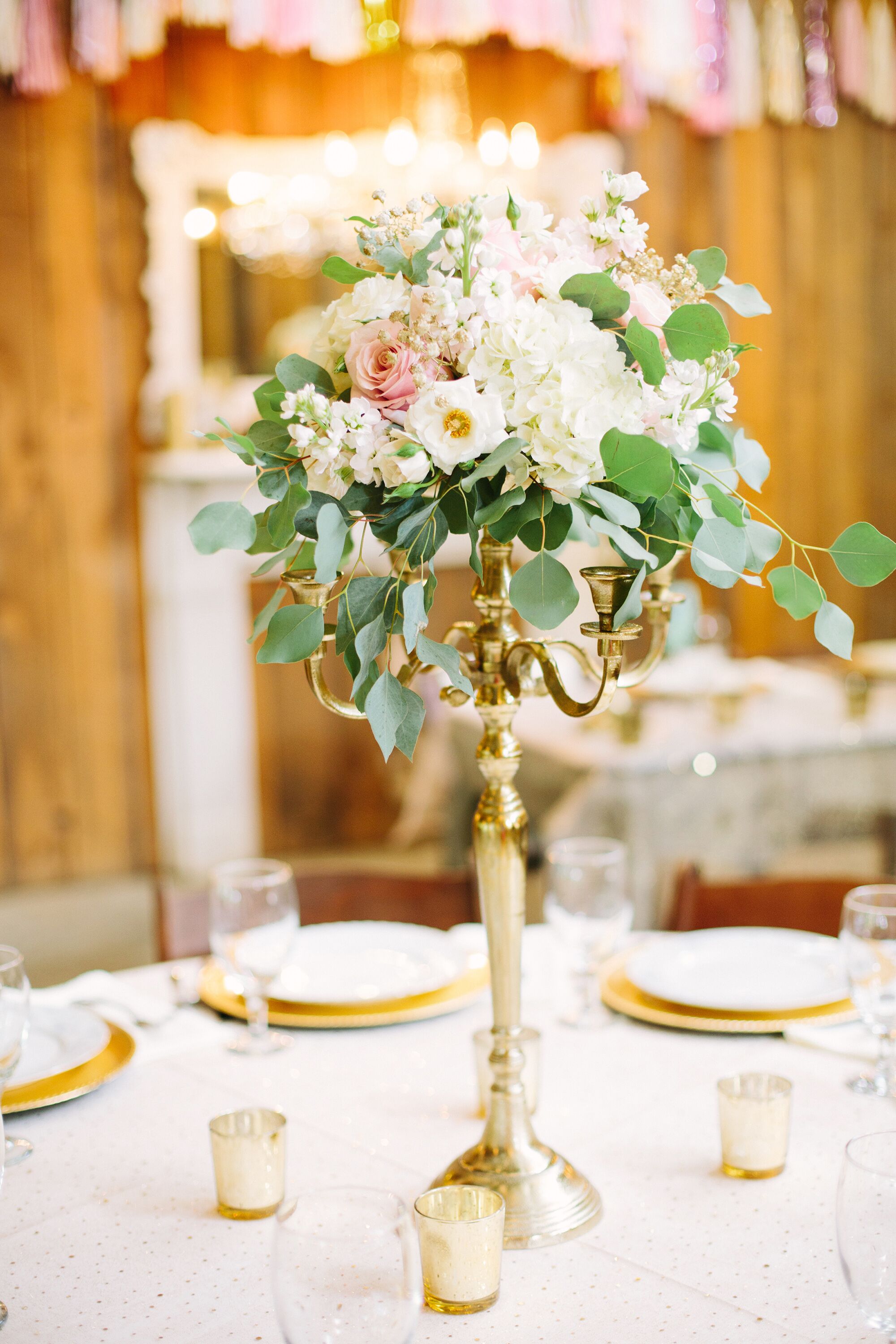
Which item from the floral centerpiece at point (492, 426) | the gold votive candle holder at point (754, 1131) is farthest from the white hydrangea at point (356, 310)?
the gold votive candle holder at point (754, 1131)

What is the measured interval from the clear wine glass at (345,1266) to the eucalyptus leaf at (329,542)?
14.7 inches

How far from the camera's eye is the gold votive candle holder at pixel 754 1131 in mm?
968

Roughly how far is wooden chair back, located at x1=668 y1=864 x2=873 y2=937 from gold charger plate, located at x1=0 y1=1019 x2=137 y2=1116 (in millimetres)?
757

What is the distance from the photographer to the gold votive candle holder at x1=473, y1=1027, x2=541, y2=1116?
3.23 feet

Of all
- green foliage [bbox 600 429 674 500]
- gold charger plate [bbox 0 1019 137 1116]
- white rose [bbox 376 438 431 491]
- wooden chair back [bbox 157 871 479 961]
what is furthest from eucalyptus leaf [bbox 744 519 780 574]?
wooden chair back [bbox 157 871 479 961]

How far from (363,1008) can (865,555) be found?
0.69 meters

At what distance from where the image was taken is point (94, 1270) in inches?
34.3

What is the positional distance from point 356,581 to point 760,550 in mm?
307

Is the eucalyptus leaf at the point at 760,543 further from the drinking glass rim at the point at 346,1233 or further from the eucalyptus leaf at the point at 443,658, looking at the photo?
the drinking glass rim at the point at 346,1233

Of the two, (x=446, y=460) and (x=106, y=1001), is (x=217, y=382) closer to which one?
(x=106, y=1001)

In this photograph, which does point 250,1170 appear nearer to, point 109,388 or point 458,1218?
point 458,1218

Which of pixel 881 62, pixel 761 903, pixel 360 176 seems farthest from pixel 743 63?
pixel 761 903

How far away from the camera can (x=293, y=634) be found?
0.85 metres

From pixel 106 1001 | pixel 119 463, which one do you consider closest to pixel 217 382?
pixel 119 463
